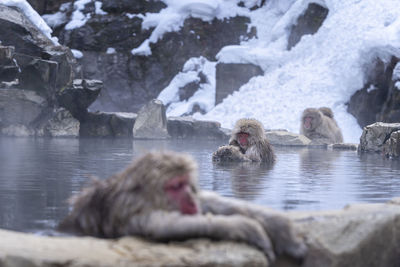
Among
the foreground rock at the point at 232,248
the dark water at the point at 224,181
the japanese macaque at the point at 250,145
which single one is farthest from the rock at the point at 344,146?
the foreground rock at the point at 232,248

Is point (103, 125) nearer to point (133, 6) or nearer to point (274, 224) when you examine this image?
point (133, 6)

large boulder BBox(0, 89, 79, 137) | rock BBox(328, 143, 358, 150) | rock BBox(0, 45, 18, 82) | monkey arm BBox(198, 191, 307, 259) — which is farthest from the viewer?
large boulder BBox(0, 89, 79, 137)

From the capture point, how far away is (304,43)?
22.8 meters

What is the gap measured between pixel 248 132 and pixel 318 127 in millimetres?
6199

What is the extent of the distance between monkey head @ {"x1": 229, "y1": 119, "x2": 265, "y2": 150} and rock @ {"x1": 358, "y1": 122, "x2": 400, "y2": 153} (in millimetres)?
4035

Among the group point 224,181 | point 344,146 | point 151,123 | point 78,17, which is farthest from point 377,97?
point 78,17

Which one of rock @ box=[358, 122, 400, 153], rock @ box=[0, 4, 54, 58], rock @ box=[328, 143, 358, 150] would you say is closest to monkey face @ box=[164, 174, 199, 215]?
rock @ box=[358, 122, 400, 153]

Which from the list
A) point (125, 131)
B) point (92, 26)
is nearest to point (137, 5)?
point (92, 26)

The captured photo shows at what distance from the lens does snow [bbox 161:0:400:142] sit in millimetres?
18594

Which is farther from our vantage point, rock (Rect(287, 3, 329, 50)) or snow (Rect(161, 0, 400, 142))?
rock (Rect(287, 3, 329, 50))

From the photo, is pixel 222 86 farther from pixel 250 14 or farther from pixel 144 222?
pixel 144 222

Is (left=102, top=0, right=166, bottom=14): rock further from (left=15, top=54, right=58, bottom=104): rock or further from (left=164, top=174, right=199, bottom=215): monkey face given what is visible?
(left=164, top=174, right=199, bottom=215): monkey face

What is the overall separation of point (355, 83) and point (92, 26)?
11.3 meters

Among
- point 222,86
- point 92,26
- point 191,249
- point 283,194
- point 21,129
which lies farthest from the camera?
point 92,26
